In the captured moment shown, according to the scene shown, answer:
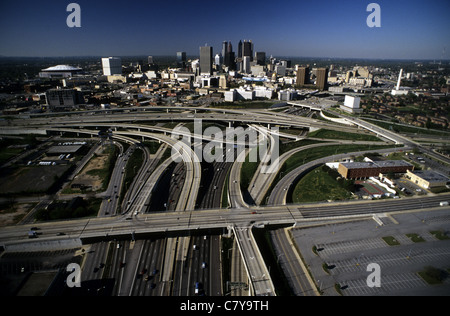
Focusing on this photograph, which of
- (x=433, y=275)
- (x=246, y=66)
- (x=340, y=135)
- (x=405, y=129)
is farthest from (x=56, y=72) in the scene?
(x=433, y=275)

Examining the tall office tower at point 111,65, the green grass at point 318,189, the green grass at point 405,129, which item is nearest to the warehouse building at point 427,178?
the green grass at point 318,189

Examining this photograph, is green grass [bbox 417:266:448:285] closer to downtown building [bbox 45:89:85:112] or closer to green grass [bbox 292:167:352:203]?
green grass [bbox 292:167:352:203]

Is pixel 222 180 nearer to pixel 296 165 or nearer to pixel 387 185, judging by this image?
pixel 296 165

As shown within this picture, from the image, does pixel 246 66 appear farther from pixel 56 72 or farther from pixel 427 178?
pixel 427 178

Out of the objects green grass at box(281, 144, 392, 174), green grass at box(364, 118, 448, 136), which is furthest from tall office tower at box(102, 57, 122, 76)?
green grass at box(364, 118, 448, 136)

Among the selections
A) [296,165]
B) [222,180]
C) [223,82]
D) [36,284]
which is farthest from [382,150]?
[223,82]

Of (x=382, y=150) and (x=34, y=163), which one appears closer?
(x=34, y=163)

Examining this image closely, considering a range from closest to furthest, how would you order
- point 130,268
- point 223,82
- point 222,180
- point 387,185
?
point 130,268 → point 387,185 → point 222,180 → point 223,82
